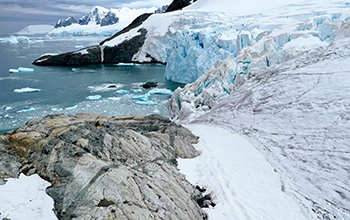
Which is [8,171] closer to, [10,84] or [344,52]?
[344,52]

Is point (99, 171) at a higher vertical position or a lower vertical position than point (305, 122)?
higher

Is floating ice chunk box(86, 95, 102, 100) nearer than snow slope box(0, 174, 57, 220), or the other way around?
snow slope box(0, 174, 57, 220)

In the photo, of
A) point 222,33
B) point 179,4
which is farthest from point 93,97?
point 179,4

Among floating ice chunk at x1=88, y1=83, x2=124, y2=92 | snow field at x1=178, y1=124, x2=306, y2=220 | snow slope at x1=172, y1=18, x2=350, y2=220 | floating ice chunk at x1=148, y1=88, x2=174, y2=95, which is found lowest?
floating ice chunk at x1=148, y1=88, x2=174, y2=95

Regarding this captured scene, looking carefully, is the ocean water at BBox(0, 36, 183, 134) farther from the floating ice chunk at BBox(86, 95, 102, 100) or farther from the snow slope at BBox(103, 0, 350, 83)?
the snow slope at BBox(103, 0, 350, 83)

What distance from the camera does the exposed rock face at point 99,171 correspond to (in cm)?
465

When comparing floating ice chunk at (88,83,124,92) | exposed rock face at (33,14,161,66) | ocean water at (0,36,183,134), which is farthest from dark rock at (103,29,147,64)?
floating ice chunk at (88,83,124,92)

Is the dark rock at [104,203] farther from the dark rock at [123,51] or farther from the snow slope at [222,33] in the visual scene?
the dark rock at [123,51]

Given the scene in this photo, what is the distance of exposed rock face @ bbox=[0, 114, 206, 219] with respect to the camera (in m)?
4.65

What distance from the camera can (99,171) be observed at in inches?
205

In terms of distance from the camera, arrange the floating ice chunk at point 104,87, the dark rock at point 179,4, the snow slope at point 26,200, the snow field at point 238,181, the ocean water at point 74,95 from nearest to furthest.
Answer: the snow slope at point 26,200
the snow field at point 238,181
the ocean water at point 74,95
the floating ice chunk at point 104,87
the dark rock at point 179,4

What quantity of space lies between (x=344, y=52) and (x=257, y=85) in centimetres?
469

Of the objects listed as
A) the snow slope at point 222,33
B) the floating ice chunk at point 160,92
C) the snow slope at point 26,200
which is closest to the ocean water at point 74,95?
the floating ice chunk at point 160,92

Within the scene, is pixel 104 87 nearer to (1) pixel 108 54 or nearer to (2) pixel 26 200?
(1) pixel 108 54
